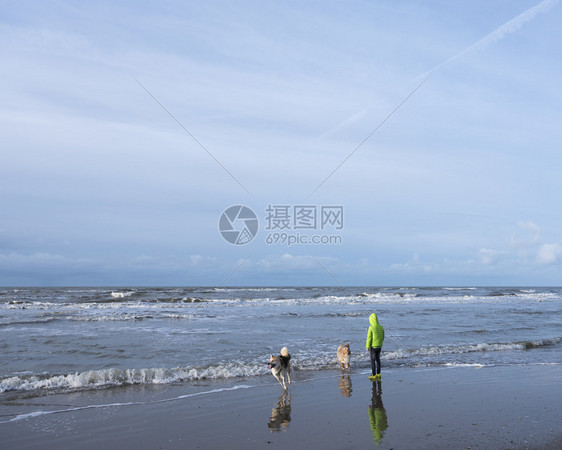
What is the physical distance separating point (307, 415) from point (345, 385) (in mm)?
2666

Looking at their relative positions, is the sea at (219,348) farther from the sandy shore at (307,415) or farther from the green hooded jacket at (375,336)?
the green hooded jacket at (375,336)

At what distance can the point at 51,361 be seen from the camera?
1301 centimetres

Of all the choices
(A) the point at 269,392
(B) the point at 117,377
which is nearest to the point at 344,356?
(A) the point at 269,392

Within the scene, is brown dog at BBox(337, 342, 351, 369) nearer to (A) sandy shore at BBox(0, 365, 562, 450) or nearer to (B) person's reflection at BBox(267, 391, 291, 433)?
(A) sandy shore at BBox(0, 365, 562, 450)

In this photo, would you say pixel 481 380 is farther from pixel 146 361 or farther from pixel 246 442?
pixel 146 361

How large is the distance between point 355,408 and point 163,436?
3.34 metres

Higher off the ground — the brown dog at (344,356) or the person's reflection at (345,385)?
the brown dog at (344,356)

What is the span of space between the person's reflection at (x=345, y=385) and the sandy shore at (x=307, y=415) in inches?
2.4

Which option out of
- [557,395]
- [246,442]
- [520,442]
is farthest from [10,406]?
[557,395]

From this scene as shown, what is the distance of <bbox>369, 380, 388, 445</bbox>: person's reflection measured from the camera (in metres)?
6.66

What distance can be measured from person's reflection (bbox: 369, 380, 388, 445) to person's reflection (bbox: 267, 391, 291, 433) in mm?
1358

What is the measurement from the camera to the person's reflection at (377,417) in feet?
21.8

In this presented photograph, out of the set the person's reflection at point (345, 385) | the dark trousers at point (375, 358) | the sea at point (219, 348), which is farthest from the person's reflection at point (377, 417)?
the sea at point (219, 348)

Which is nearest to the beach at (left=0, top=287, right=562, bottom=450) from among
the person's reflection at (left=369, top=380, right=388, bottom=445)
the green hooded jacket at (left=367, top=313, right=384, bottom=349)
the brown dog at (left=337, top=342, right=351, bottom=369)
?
the person's reflection at (left=369, top=380, right=388, bottom=445)
